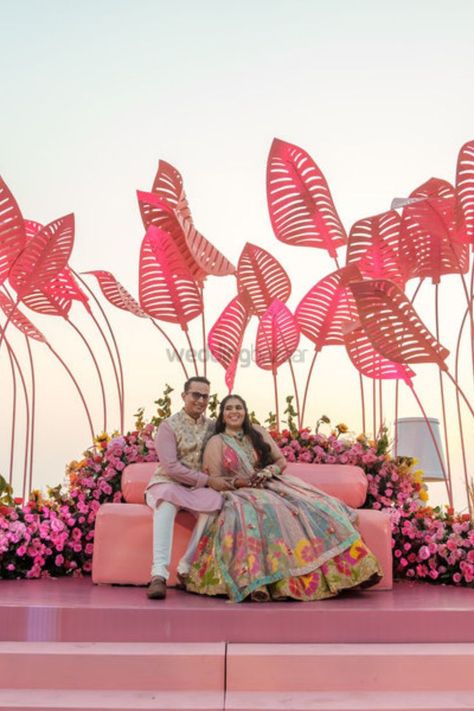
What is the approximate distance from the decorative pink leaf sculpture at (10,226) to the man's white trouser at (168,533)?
2.74 metres

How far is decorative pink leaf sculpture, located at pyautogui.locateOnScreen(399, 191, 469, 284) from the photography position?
213 inches

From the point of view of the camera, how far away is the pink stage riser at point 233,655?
2627 millimetres

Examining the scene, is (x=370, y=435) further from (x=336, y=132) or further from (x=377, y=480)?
(x=336, y=132)

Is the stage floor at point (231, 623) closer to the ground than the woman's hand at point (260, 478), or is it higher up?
closer to the ground

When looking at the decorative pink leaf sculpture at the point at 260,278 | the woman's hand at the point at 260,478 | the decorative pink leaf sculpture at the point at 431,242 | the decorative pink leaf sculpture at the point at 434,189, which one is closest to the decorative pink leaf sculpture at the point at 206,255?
the decorative pink leaf sculpture at the point at 260,278

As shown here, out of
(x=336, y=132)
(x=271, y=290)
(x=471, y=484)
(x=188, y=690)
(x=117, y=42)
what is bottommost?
(x=188, y=690)

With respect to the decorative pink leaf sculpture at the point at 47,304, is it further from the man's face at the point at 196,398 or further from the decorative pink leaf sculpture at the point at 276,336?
the man's face at the point at 196,398

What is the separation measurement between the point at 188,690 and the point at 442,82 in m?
5.12

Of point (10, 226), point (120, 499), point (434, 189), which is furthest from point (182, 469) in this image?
point (434, 189)

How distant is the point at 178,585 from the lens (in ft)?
12.5

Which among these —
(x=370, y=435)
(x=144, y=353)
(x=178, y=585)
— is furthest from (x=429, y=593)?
(x=144, y=353)

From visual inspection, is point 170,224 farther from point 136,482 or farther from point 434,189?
point 136,482

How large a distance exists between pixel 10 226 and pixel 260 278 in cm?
193

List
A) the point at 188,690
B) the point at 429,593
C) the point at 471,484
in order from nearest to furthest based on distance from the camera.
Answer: the point at 188,690 → the point at 429,593 → the point at 471,484
